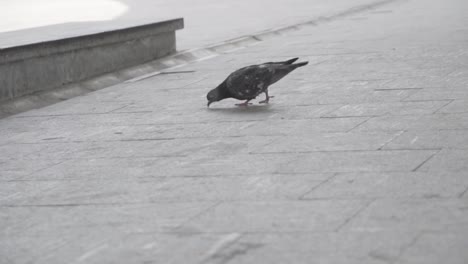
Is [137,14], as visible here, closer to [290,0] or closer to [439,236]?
[290,0]

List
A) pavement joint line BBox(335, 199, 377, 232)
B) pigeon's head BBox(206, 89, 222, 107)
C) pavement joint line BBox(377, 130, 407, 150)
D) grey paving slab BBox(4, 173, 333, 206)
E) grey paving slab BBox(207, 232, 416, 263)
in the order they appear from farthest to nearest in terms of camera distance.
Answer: pigeon's head BBox(206, 89, 222, 107) → pavement joint line BBox(377, 130, 407, 150) → grey paving slab BBox(4, 173, 333, 206) → pavement joint line BBox(335, 199, 377, 232) → grey paving slab BBox(207, 232, 416, 263)

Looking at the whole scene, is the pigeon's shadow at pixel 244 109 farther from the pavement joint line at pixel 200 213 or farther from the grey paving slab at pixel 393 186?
the pavement joint line at pixel 200 213

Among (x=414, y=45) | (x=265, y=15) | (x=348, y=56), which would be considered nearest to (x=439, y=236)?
(x=348, y=56)

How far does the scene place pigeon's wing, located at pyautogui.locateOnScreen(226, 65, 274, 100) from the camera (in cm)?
934

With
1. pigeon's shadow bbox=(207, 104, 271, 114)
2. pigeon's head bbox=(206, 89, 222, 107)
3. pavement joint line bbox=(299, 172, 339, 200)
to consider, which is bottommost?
pigeon's shadow bbox=(207, 104, 271, 114)

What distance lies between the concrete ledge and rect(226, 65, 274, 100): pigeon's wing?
2771 millimetres

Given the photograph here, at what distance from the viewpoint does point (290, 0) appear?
28469mm

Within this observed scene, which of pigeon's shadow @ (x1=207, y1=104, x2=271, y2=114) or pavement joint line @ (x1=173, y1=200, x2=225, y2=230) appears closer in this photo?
pavement joint line @ (x1=173, y1=200, x2=225, y2=230)

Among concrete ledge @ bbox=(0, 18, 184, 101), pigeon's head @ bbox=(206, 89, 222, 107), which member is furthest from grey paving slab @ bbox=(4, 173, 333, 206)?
concrete ledge @ bbox=(0, 18, 184, 101)

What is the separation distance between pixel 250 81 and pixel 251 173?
2.71 meters

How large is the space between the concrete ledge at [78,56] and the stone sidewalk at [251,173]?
0.52 m

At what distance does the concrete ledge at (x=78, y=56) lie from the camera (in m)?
10.7

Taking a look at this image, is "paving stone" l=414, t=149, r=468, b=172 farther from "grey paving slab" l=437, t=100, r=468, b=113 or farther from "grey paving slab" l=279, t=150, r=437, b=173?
"grey paving slab" l=437, t=100, r=468, b=113

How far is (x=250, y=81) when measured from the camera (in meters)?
9.32
